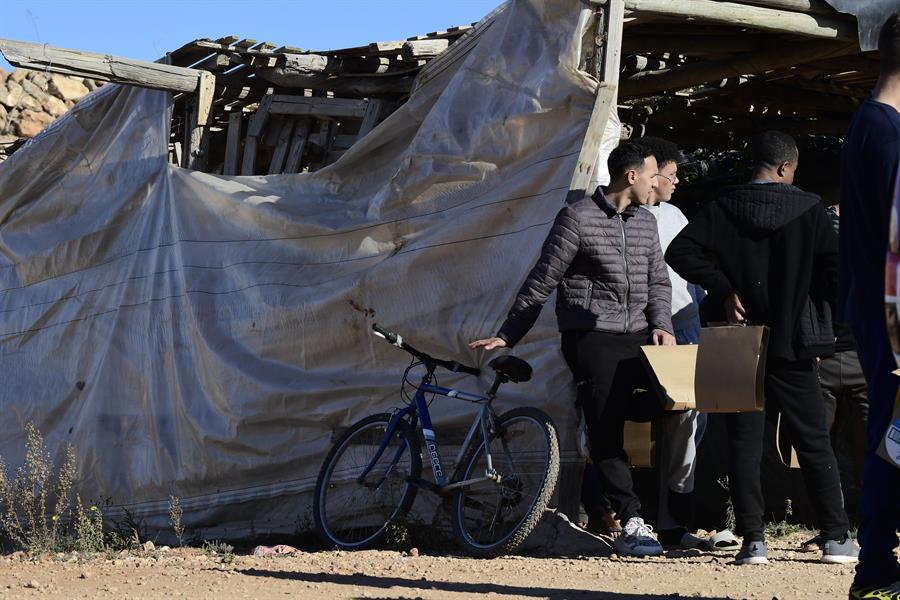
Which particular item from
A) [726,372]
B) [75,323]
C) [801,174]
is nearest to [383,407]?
[726,372]

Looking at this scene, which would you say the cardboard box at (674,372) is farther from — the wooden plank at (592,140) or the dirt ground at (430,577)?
the wooden plank at (592,140)

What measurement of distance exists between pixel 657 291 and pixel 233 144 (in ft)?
13.6

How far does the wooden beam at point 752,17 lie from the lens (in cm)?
648

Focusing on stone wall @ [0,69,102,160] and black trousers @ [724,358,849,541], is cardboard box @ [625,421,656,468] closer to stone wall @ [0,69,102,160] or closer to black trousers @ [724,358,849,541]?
black trousers @ [724,358,849,541]

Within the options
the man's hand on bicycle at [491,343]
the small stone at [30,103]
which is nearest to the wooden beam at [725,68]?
the man's hand on bicycle at [491,343]

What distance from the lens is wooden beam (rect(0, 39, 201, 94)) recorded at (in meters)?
7.96

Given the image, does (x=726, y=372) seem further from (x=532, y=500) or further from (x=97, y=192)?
(x=97, y=192)

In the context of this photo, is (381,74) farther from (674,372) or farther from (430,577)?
(430,577)

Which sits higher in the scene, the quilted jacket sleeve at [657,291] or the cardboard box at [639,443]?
the quilted jacket sleeve at [657,291]

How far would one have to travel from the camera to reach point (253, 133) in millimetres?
9008

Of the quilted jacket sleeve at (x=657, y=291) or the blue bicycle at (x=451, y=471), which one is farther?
the quilted jacket sleeve at (x=657, y=291)

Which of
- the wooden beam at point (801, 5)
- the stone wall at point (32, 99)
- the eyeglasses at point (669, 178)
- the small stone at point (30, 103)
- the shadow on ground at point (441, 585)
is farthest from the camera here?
the small stone at point (30, 103)

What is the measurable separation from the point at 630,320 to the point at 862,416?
53.2 inches

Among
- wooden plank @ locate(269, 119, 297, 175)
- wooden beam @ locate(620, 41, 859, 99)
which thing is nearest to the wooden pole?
wooden beam @ locate(620, 41, 859, 99)
